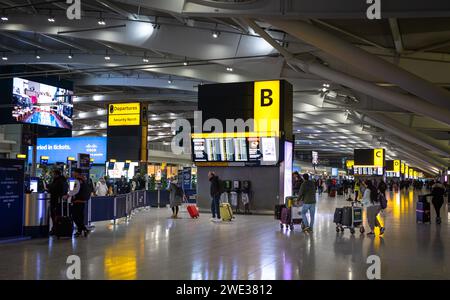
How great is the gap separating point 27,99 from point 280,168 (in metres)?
13.7

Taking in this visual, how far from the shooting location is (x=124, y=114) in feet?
88.0

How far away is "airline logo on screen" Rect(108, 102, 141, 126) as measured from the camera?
86.7ft

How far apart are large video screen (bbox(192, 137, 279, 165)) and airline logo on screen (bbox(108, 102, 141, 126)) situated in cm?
565

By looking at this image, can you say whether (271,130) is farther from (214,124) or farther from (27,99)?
(27,99)

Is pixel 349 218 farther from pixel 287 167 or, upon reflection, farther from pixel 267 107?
pixel 267 107

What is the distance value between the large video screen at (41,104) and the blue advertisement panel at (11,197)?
14.5 m

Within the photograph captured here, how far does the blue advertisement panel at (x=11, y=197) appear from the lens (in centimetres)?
1132

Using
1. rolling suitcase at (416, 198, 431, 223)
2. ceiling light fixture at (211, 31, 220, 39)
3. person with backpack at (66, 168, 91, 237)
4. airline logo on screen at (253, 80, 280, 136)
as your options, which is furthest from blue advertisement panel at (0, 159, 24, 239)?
rolling suitcase at (416, 198, 431, 223)

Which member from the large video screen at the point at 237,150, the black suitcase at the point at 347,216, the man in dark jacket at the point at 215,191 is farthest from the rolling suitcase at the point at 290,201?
the large video screen at the point at 237,150

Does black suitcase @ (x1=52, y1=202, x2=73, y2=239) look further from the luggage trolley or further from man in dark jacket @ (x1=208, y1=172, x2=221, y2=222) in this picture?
the luggage trolley

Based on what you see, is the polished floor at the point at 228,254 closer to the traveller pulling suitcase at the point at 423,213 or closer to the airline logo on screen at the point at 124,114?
the traveller pulling suitcase at the point at 423,213

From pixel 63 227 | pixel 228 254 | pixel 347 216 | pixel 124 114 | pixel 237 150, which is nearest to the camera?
pixel 228 254

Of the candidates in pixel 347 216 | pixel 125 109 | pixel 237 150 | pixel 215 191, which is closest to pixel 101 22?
pixel 125 109

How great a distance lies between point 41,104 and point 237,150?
447 inches
